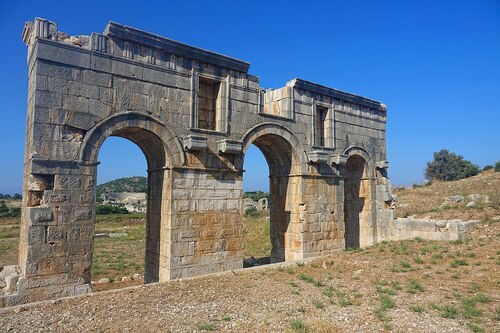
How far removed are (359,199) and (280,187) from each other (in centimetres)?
406

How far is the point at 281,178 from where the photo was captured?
37.3 ft

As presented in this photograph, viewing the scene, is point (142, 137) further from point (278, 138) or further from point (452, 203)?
point (452, 203)

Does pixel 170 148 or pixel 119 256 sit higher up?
pixel 170 148

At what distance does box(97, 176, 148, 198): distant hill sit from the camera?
85.4 metres

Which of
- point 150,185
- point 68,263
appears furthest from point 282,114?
point 68,263

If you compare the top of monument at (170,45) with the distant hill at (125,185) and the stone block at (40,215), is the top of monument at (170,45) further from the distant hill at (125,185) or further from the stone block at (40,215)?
the distant hill at (125,185)

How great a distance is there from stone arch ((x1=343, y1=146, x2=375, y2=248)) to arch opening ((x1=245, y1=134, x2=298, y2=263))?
3.10 m

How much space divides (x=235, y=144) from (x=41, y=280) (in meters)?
5.21

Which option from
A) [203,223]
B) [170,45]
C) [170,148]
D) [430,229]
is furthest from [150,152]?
[430,229]

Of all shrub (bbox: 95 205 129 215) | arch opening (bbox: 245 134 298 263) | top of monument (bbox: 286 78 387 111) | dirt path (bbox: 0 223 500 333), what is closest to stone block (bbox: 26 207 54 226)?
dirt path (bbox: 0 223 500 333)

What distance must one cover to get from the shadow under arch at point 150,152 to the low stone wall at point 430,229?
30.2 feet

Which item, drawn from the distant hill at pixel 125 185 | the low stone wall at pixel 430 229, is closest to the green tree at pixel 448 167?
the low stone wall at pixel 430 229

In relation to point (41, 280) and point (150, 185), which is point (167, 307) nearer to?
point (41, 280)

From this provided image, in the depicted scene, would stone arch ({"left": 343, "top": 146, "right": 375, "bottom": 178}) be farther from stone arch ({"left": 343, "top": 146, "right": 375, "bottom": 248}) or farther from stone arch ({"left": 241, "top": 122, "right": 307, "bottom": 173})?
stone arch ({"left": 241, "top": 122, "right": 307, "bottom": 173})
